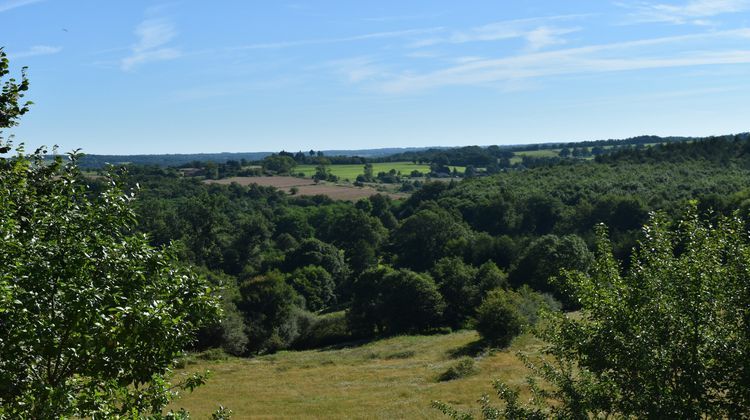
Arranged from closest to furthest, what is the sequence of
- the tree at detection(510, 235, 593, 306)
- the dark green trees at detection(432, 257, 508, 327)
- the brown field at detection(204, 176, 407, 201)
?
1. the dark green trees at detection(432, 257, 508, 327)
2. the tree at detection(510, 235, 593, 306)
3. the brown field at detection(204, 176, 407, 201)

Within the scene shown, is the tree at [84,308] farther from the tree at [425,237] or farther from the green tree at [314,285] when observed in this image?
the tree at [425,237]

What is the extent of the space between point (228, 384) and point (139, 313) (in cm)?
3402

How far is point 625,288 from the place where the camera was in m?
13.6

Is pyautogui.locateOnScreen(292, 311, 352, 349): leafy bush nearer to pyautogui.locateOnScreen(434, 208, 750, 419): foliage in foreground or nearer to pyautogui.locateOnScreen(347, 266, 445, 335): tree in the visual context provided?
pyautogui.locateOnScreen(347, 266, 445, 335): tree

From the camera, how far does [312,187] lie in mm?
178500

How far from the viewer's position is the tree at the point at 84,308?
9000mm

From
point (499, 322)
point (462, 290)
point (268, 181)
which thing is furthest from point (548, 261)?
point (268, 181)

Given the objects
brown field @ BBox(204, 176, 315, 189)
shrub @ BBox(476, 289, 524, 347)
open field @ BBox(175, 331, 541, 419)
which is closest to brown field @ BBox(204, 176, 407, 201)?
brown field @ BBox(204, 176, 315, 189)

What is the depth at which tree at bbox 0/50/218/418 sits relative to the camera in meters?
9.00

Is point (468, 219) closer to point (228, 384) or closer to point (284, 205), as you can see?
point (284, 205)

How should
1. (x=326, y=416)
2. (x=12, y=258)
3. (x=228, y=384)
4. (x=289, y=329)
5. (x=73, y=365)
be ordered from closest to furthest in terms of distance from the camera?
(x=12, y=258), (x=73, y=365), (x=326, y=416), (x=228, y=384), (x=289, y=329)

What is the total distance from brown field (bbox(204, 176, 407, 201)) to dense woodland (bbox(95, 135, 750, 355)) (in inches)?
325

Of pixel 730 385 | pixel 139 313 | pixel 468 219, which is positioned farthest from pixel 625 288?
pixel 468 219

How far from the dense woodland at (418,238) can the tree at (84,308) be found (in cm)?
3211
